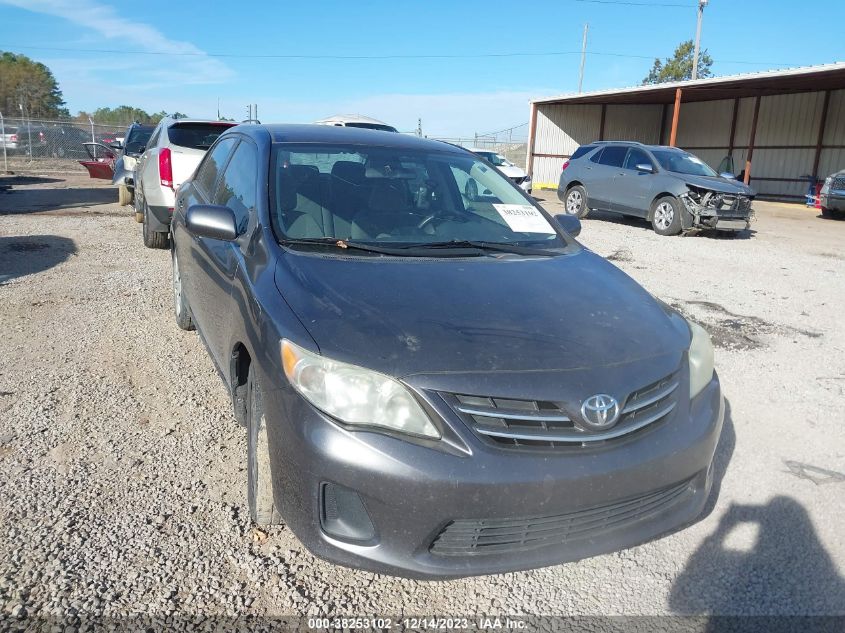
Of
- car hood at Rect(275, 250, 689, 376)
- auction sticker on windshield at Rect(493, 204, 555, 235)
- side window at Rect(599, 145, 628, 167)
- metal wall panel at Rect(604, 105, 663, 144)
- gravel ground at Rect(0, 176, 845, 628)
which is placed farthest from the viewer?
metal wall panel at Rect(604, 105, 663, 144)

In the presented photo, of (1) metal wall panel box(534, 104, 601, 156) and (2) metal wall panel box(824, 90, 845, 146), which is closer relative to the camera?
(2) metal wall panel box(824, 90, 845, 146)

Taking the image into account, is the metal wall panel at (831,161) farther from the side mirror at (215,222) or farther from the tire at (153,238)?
the side mirror at (215,222)

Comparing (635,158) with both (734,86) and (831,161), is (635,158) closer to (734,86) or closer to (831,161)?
(734,86)

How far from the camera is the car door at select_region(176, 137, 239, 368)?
304 cm

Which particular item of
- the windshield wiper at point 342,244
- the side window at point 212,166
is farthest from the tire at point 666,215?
the windshield wiper at point 342,244

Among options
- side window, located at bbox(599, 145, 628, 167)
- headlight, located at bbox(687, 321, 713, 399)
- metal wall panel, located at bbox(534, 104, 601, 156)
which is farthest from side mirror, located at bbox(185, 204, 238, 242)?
metal wall panel, located at bbox(534, 104, 601, 156)

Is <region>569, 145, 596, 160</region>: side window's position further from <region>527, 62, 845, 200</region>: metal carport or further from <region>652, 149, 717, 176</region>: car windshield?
<region>527, 62, 845, 200</region>: metal carport

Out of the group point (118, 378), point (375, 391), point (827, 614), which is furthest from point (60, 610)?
point (827, 614)

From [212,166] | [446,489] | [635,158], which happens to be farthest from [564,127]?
[446,489]

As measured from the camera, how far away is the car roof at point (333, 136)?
351 cm

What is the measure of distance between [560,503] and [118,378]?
10.4 feet

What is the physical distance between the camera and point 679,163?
12.3 metres

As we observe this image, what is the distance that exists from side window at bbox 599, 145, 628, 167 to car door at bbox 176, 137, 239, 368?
1026 cm

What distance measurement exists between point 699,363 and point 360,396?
1332mm
